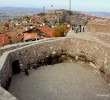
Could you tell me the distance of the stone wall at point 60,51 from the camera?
1018 cm

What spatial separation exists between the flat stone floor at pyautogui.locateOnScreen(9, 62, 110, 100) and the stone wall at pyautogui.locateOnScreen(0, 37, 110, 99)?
0.55 m

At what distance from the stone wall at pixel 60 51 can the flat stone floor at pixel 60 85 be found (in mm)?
547

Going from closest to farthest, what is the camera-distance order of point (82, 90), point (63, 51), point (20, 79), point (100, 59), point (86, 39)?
point (82, 90) < point (20, 79) < point (100, 59) < point (86, 39) < point (63, 51)

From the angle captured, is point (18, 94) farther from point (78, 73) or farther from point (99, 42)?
point (99, 42)

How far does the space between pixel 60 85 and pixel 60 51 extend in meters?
3.55

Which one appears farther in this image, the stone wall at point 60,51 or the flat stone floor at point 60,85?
the stone wall at point 60,51

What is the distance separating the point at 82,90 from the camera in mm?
9289

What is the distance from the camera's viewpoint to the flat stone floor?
8766 mm

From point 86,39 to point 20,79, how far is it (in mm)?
4372

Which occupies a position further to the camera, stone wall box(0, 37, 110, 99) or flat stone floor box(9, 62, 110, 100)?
stone wall box(0, 37, 110, 99)

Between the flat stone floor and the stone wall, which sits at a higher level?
the stone wall

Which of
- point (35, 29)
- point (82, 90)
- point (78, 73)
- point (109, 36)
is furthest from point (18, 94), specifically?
Answer: point (35, 29)

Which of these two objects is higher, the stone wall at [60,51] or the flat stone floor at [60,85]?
the stone wall at [60,51]

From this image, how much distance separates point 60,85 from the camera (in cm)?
964
